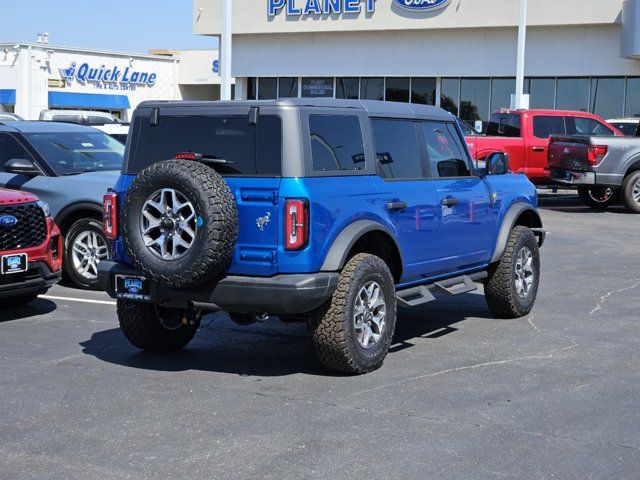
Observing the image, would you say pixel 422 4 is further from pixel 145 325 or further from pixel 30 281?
pixel 145 325

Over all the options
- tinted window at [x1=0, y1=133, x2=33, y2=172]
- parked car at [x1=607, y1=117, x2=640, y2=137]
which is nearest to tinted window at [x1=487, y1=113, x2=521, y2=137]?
parked car at [x1=607, y1=117, x2=640, y2=137]

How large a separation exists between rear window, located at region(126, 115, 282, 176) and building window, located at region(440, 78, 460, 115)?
30.3 meters

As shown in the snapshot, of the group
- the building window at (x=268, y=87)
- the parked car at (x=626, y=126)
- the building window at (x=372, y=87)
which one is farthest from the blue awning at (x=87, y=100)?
the parked car at (x=626, y=126)

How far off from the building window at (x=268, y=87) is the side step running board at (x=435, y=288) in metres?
32.5

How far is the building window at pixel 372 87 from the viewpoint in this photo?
38.4 meters

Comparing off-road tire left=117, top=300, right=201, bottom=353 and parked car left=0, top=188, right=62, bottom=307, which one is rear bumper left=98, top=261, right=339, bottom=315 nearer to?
off-road tire left=117, top=300, right=201, bottom=353

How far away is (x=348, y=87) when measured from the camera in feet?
129

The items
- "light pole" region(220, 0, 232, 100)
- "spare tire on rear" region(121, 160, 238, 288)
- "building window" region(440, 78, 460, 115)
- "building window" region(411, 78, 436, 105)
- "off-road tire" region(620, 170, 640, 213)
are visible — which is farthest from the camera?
"building window" region(411, 78, 436, 105)

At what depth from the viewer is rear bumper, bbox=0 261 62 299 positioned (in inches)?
347

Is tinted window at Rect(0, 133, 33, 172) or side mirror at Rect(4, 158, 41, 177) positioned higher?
tinted window at Rect(0, 133, 33, 172)

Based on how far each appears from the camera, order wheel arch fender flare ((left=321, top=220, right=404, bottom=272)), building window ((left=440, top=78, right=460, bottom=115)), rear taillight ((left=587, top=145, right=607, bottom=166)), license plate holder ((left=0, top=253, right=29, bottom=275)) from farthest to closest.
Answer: building window ((left=440, top=78, right=460, bottom=115)) < rear taillight ((left=587, top=145, right=607, bottom=166)) < license plate holder ((left=0, top=253, right=29, bottom=275)) < wheel arch fender flare ((left=321, top=220, right=404, bottom=272))

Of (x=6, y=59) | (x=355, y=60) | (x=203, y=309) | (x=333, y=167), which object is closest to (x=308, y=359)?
(x=203, y=309)

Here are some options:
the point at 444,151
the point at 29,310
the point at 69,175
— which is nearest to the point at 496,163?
the point at 444,151

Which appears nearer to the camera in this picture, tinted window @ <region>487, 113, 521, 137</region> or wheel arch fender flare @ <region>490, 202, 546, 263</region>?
wheel arch fender flare @ <region>490, 202, 546, 263</region>
